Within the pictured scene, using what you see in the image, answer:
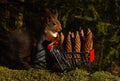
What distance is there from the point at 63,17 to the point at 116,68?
1237mm

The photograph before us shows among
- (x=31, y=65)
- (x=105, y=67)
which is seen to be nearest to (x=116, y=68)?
(x=105, y=67)

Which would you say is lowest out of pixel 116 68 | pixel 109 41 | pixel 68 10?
pixel 116 68

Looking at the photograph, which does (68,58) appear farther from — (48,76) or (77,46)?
(48,76)

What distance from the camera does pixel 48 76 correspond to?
3.91 metres

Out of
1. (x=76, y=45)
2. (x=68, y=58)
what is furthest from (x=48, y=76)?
(x=76, y=45)

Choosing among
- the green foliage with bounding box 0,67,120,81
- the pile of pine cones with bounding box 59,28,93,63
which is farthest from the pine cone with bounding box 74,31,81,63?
the green foliage with bounding box 0,67,120,81

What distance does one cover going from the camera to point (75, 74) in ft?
13.0

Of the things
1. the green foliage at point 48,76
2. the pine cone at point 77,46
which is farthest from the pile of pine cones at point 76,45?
the green foliage at point 48,76

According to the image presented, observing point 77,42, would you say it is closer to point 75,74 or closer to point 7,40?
point 75,74

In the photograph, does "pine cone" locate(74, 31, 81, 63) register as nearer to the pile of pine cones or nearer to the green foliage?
the pile of pine cones

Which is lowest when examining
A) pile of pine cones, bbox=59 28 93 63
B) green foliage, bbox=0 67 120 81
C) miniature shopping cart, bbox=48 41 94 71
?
green foliage, bbox=0 67 120 81

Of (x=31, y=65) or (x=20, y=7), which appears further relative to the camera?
(x=20, y=7)

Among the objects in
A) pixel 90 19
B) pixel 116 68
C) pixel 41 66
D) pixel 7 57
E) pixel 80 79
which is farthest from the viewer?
pixel 116 68

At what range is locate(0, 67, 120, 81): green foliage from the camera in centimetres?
389
